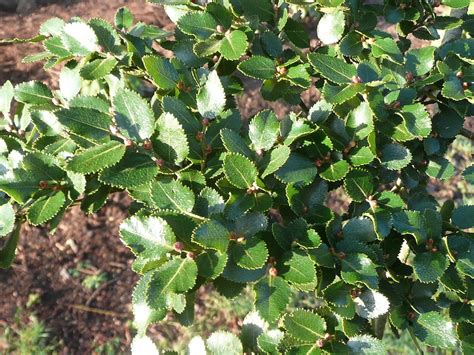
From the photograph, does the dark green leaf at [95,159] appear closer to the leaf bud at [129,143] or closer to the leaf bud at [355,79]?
the leaf bud at [129,143]

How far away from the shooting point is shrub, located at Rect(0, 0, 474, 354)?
39.6 inches

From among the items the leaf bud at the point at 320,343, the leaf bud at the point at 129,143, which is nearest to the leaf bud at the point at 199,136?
the leaf bud at the point at 129,143

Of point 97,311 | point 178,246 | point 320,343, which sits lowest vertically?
point 97,311

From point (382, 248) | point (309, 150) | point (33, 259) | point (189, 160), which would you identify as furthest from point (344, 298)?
point (33, 259)

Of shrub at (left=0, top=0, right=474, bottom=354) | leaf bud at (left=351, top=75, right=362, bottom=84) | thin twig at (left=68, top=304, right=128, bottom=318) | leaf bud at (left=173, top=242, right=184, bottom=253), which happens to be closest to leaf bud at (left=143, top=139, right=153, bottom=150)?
shrub at (left=0, top=0, right=474, bottom=354)

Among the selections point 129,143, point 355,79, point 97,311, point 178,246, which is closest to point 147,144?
point 129,143

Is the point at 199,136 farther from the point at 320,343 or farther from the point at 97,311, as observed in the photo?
the point at 97,311

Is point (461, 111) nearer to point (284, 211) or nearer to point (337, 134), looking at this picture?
point (337, 134)

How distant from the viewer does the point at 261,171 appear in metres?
1.07

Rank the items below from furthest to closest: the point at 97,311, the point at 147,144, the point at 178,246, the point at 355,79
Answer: the point at 97,311
the point at 355,79
the point at 147,144
the point at 178,246

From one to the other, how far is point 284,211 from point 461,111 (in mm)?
495

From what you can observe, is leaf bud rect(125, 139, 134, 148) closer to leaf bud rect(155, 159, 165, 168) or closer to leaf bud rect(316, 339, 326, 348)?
leaf bud rect(155, 159, 165, 168)

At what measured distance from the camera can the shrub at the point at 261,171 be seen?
101 centimetres

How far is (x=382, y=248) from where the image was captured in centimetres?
119
